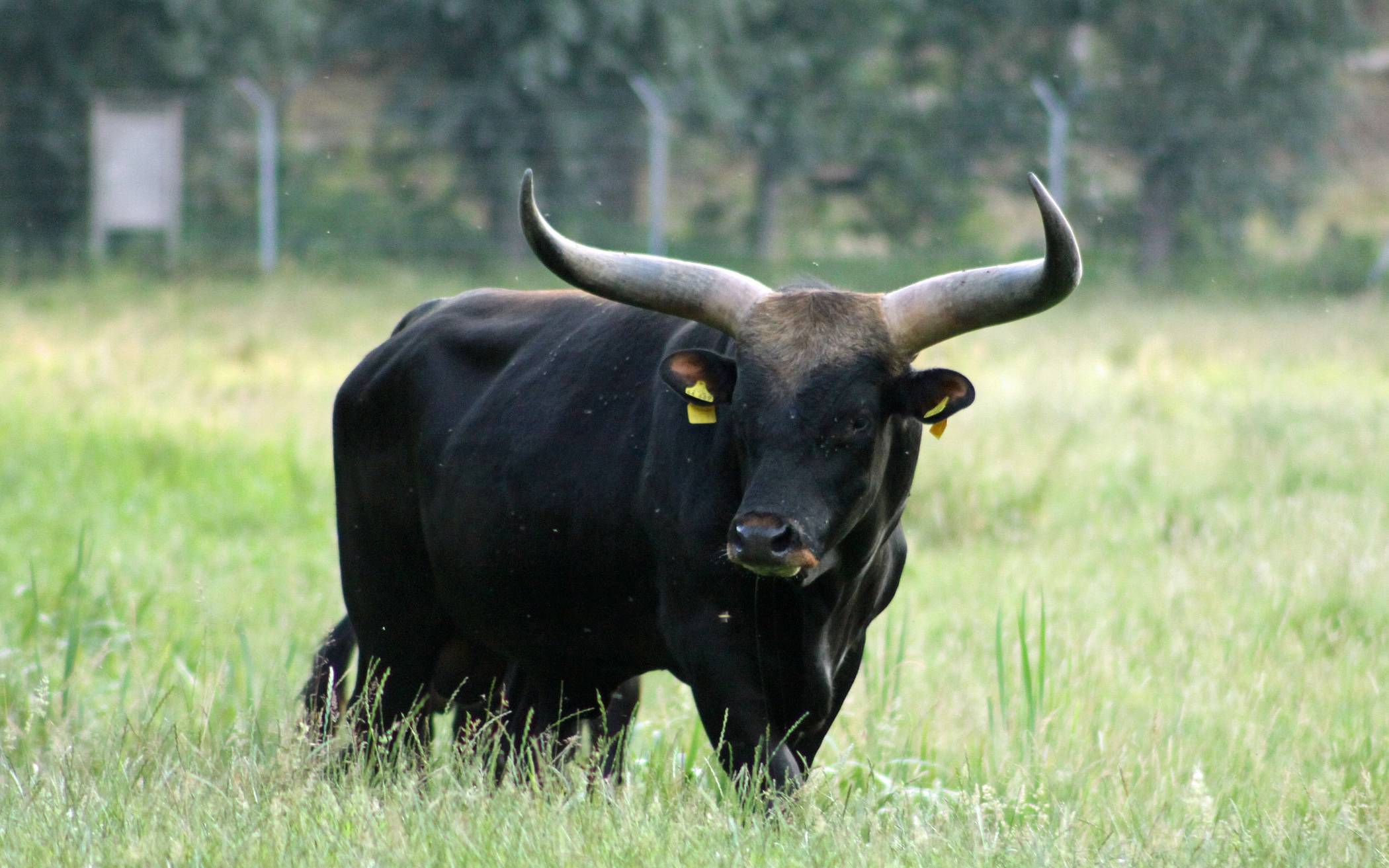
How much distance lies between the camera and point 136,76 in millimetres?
21812

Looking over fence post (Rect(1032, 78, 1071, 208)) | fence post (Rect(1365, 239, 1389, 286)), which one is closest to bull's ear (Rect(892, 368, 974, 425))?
fence post (Rect(1032, 78, 1071, 208))

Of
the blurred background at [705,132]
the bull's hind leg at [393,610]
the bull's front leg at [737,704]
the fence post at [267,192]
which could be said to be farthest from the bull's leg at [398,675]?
the fence post at [267,192]

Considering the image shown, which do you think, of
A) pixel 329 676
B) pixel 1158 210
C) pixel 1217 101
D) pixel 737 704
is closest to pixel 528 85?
pixel 1158 210

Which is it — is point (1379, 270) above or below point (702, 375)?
above

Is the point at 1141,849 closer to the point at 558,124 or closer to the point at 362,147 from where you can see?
the point at 558,124

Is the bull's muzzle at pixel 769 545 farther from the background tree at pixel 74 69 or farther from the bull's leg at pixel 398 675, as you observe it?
the background tree at pixel 74 69

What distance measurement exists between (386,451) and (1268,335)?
38.0 ft

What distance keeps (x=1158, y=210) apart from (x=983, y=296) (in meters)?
20.7

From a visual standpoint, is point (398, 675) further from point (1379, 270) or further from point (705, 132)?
point (705, 132)

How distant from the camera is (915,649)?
A: 229 inches

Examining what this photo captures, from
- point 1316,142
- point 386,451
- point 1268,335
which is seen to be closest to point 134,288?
point 1268,335

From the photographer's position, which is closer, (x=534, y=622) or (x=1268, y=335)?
(x=534, y=622)

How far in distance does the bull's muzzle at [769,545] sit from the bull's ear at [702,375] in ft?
1.40

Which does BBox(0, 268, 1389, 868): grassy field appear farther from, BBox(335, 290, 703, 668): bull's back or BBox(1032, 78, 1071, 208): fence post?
BBox(1032, 78, 1071, 208): fence post
